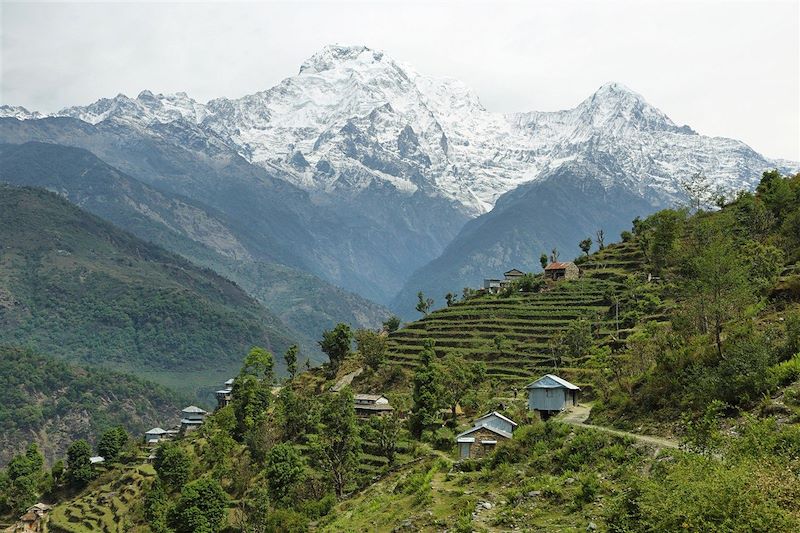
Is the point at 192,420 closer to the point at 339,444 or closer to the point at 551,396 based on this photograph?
the point at 339,444

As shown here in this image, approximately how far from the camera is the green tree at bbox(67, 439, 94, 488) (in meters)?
108

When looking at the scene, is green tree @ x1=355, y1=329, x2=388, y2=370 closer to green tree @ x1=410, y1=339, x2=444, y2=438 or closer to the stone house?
green tree @ x1=410, y1=339, x2=444, y2=438

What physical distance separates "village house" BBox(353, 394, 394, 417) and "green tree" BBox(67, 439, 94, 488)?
151ft

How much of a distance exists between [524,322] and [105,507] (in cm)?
6436

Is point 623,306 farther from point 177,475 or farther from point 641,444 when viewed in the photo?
point 641,444

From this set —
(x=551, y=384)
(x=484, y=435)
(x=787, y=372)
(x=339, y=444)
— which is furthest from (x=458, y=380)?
(x=787, y=372)

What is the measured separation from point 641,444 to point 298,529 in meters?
29.1

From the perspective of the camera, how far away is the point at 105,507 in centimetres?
9788

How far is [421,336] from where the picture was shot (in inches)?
4759

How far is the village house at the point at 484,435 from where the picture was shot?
2237 inches

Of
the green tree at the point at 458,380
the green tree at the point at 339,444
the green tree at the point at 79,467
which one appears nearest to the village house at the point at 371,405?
the green tree at the point at 458,380

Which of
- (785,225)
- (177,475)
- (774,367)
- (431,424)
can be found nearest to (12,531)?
(177,475)

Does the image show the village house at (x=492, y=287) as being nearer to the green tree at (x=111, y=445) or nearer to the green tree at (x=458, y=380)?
the green tree at (x=458, y=380)

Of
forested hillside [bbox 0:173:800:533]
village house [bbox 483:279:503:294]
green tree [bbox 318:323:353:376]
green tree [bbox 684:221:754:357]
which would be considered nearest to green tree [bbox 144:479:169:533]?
forested hillside [bbox 0:173:800:533]
